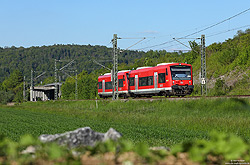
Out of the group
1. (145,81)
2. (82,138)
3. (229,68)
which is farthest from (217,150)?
(229,68)

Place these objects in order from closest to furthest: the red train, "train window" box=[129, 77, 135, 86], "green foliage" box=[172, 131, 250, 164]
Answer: "green foliage" box=[172, 131, 250, 164] → the red train → "train window" box=[129, 77, 135, 86]

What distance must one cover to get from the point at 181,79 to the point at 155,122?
595 inches

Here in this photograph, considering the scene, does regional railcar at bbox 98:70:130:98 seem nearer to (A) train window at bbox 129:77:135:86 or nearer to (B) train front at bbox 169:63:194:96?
(A) train window at bbox 129:77:135:86

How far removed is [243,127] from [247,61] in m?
42.6

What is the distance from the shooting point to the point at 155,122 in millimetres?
25219

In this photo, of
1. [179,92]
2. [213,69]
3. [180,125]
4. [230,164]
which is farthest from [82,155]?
[213,69]

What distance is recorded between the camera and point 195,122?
2191 centimetres

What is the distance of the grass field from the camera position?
1688cm

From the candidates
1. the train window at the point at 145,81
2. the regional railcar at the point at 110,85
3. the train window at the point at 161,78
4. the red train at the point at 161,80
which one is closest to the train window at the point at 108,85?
the regional railcar at the point at 110,85

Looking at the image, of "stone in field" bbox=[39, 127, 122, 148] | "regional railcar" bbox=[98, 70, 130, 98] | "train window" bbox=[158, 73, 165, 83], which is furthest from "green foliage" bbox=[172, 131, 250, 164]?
"regional railcar" bbox=[98, 70, 130, 98]

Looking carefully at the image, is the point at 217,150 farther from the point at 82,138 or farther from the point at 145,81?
the point at 145,81

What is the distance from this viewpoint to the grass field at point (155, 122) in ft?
55.4

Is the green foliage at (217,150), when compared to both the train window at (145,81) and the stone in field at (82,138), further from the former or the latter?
the train window at (145,81)

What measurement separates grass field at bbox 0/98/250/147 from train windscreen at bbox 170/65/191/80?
3.84 metres
